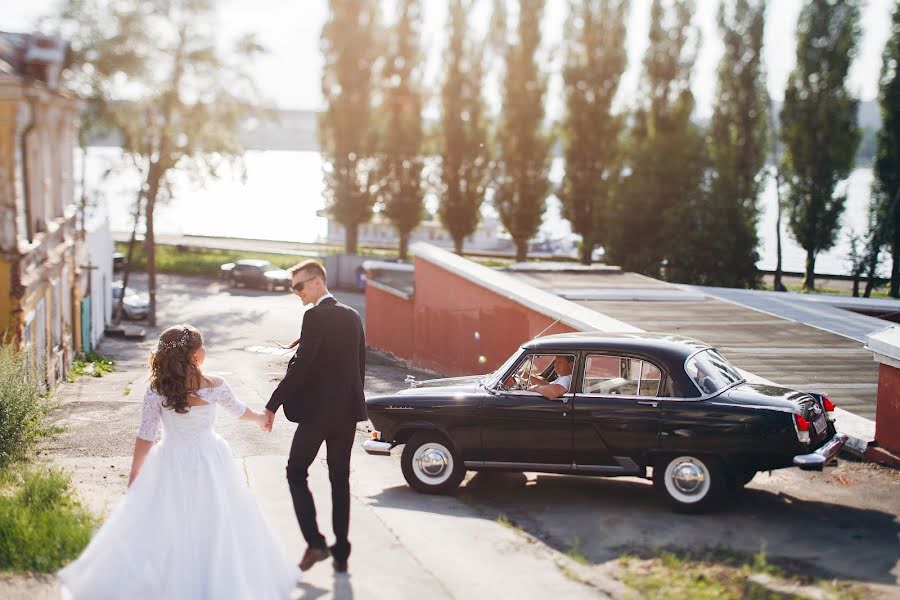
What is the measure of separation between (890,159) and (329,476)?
41.8 metres

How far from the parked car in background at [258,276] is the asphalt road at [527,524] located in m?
39.6

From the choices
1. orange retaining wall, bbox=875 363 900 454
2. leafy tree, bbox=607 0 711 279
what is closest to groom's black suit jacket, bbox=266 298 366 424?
orange retaining wall, bbox=875 363 900 454

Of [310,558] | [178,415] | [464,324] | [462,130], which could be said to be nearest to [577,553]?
[310,558]

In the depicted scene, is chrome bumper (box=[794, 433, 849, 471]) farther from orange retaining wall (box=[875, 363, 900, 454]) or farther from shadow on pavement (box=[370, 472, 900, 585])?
orange retaining wall (box=[875, 363, 900, 454])

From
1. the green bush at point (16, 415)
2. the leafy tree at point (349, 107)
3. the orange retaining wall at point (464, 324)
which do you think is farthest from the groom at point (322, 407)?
the leafy tree at point (349, 107)

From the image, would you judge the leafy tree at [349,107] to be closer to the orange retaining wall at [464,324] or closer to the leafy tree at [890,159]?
the leafy tree at [890,159]

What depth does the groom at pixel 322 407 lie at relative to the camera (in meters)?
6.37

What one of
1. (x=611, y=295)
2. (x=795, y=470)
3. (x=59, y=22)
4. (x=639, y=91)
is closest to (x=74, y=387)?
(x=611, y=295)

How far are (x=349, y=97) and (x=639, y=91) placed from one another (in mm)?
15281

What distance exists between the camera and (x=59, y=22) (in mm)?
44469

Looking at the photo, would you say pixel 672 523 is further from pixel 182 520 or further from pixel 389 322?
pixel 389 322

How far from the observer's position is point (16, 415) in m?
10.3

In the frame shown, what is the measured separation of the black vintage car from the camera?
8.06m

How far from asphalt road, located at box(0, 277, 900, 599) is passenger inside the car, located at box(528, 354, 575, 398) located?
0.95 meters
